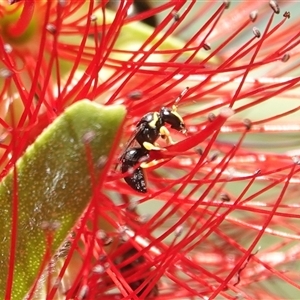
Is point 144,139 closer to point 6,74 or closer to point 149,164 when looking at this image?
point 149,164

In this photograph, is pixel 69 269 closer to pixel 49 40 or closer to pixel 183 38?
pixel 49 40

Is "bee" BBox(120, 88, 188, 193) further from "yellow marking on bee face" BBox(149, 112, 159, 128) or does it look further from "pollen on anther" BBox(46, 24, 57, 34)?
"pollen on anther" BBox(46, 24, 57, 34)

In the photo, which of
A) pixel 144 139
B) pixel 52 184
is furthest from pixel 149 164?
pixel 52 184

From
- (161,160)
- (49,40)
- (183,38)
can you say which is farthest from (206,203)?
(183,38)

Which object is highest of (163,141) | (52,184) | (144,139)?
(163,141)

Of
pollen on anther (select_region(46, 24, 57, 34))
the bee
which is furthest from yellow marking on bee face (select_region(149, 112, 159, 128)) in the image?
pollen on anther (select_region(46, 24, 57, 34))

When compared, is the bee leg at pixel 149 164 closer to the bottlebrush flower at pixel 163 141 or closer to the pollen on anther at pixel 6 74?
the bottlebrush flower at pixel 163 141

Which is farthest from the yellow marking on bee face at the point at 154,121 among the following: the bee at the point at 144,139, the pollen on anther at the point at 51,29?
the pollen on anther at the point at 51,29
